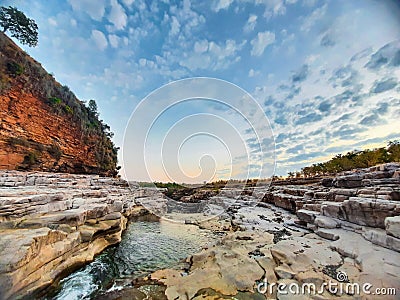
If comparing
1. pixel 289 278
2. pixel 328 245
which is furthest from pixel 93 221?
pixel 328 245

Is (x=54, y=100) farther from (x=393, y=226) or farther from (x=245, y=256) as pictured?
(x=393, y=226)

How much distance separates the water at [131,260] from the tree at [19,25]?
103ft

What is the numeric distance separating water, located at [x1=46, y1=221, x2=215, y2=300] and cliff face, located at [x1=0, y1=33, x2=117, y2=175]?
1712 cm

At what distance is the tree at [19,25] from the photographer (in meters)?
22.7

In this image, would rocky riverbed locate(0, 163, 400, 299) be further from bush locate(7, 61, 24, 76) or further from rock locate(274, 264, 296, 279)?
bush locate(7, 61, 24, 76)

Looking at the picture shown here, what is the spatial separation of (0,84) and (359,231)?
3136 centimetres

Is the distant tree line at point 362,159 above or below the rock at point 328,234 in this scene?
above

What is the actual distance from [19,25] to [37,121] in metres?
14.2

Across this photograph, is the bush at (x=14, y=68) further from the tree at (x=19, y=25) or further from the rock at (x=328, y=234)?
the rock at (x=328, y=234)

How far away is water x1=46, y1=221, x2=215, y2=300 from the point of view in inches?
243

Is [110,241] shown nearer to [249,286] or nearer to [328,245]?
[249,286]

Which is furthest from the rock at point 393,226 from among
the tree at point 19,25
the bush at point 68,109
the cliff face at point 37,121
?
the tree at point 19,25

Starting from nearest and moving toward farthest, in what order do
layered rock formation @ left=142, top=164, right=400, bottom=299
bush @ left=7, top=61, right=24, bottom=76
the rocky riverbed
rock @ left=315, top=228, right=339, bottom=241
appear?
layered rock formation @ left=142, top=164, right=400, bottom=299
the rocky riverbed
rock @ left=315, top=228, right=339, bottom=241
bush @ left=7, top=61, right=24, bottom=76

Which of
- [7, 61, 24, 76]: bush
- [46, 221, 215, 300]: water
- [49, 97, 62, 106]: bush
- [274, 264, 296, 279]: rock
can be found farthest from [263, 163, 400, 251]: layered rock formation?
[49, 97, 62, 106]: bush
